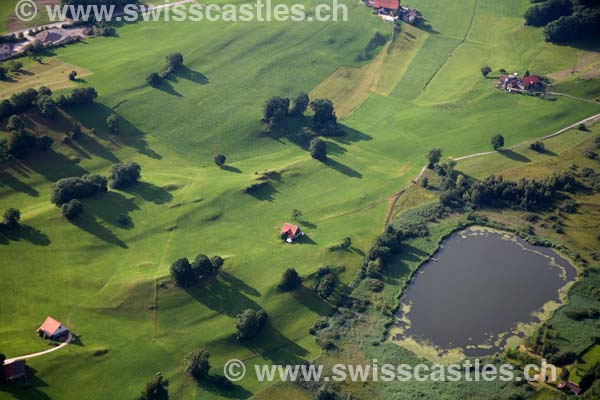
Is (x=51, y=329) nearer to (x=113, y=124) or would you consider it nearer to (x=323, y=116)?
(x=113, y=124)

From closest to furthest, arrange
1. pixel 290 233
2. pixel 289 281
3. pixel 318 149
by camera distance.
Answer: pixel 289 281
pixel 290 233
pixel 318 149

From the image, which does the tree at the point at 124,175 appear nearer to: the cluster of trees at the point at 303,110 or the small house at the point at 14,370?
the cluster of trees at the point at 303,110

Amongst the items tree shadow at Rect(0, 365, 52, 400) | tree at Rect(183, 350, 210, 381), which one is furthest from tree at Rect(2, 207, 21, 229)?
tree at Rect(183, 350, 210, 381)

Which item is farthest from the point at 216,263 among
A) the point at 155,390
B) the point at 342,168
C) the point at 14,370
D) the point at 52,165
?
the point at 52,165

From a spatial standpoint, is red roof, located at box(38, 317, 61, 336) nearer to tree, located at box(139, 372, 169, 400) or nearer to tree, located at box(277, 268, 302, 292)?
tree, located at box(139, 372, 169, 400)

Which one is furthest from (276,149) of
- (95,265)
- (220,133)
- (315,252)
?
(95,265)
